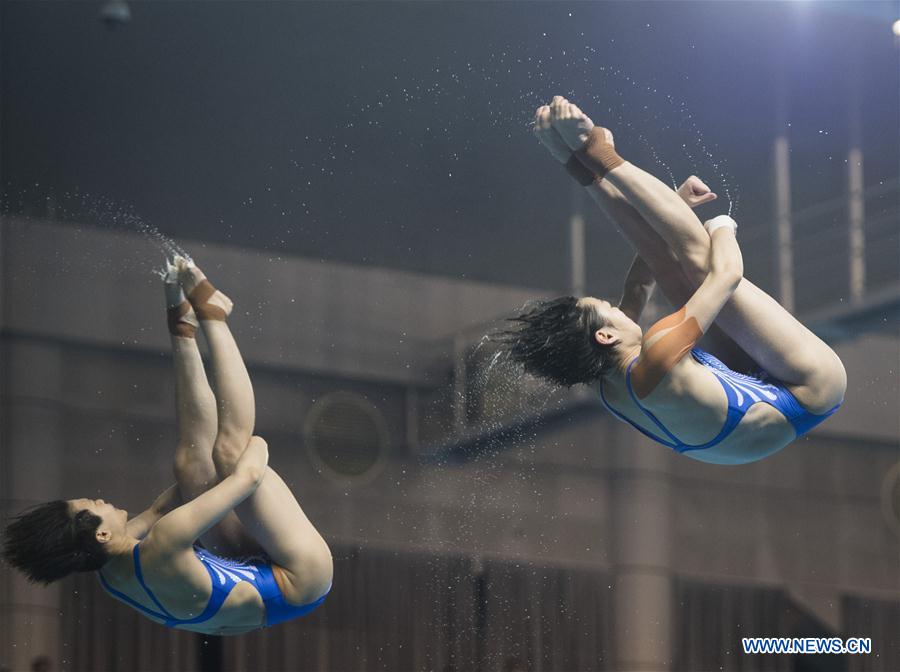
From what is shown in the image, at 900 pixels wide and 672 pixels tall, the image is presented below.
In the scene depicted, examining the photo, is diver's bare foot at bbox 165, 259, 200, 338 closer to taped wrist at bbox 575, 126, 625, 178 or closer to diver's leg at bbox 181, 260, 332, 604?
diver's leg at bbox 181, 260, 332, 604

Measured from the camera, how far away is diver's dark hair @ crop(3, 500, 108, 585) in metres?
3.53

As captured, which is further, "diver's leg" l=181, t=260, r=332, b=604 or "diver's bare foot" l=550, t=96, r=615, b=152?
"diver's leg" l=181, t=260, r=332, b=604

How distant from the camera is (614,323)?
337 cm

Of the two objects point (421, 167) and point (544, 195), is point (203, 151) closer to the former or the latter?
point (421, 167)

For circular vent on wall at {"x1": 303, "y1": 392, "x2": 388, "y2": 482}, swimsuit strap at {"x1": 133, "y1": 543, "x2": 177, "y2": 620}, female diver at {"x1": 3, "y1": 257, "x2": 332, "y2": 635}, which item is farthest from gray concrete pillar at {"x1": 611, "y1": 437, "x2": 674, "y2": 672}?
swimsuit strap at {"x1": 133, "y1": 543, "x2": 177, "y2": 620}

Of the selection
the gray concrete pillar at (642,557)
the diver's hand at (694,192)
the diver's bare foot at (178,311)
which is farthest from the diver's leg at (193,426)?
the gray concrete pillar at (642,557)

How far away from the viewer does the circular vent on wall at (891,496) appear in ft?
25.9

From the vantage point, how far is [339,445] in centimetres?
701

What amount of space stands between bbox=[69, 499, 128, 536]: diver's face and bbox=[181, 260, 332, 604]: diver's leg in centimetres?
28

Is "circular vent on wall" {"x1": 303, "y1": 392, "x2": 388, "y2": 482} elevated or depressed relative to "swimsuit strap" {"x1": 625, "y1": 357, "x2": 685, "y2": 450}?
elevated

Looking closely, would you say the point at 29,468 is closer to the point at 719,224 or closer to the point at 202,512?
the point at 202,512

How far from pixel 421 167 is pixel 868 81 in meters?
2.38

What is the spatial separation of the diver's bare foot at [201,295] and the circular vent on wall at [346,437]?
315 cm

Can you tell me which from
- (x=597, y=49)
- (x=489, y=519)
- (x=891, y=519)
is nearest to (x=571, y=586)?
(x=489, y=519)
